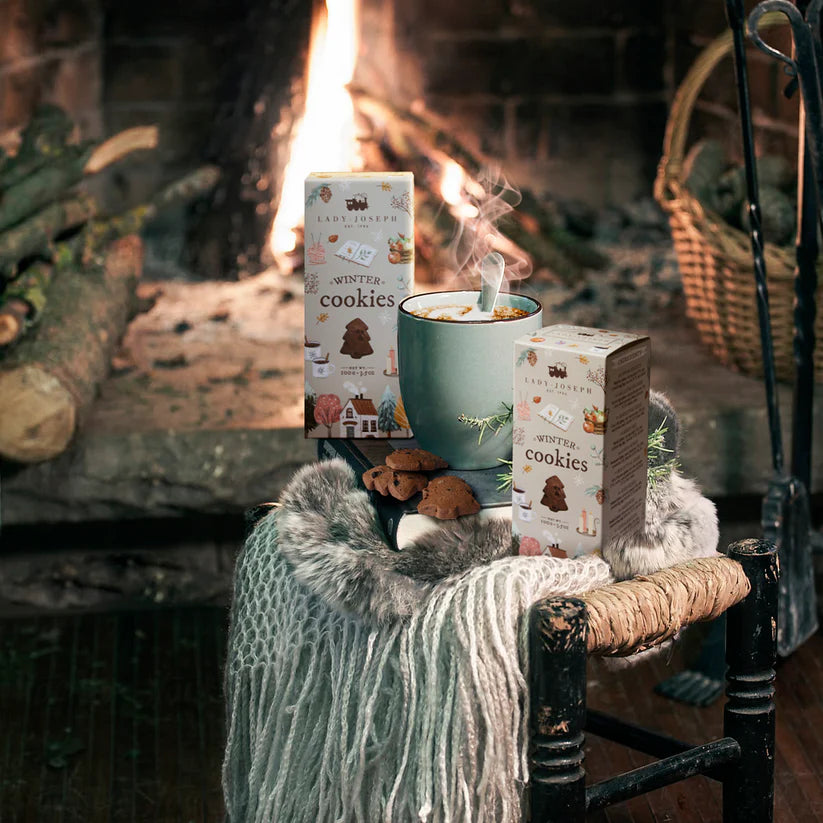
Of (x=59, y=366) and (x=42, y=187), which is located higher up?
(x=42, y=187)

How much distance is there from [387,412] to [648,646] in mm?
360

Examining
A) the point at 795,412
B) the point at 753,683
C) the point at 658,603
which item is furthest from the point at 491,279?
the point at 795,412

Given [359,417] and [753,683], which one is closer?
[753,683]

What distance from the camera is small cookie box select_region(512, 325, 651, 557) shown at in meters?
1.03

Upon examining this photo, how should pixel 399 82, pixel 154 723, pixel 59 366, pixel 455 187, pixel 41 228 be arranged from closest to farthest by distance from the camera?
pixel 154 723
pixel 59 366
pixel 41 228
pixel 455 187
pixel 399 82

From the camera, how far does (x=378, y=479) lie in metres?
1.16

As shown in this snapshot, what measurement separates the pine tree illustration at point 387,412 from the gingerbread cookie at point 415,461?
0.13 m

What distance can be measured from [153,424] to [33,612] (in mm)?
372

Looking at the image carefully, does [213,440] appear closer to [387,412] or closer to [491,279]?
[387,412]


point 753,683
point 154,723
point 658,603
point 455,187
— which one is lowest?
point 154,723

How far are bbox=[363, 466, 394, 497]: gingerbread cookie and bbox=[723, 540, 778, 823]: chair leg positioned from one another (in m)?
Answer: 0.32

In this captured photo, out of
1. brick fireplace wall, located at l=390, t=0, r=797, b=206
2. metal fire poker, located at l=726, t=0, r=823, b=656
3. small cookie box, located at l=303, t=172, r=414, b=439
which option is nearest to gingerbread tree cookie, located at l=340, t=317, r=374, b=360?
small cookie box, located at l=303, t=172, r=414, b=439

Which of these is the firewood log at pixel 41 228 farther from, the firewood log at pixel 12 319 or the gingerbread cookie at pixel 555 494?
the gingerbread cookie at pixel 555 494

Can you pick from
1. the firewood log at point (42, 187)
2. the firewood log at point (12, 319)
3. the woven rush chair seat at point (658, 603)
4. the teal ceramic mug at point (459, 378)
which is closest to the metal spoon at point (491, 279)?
the teal ceramic mug at point (459, 378)
